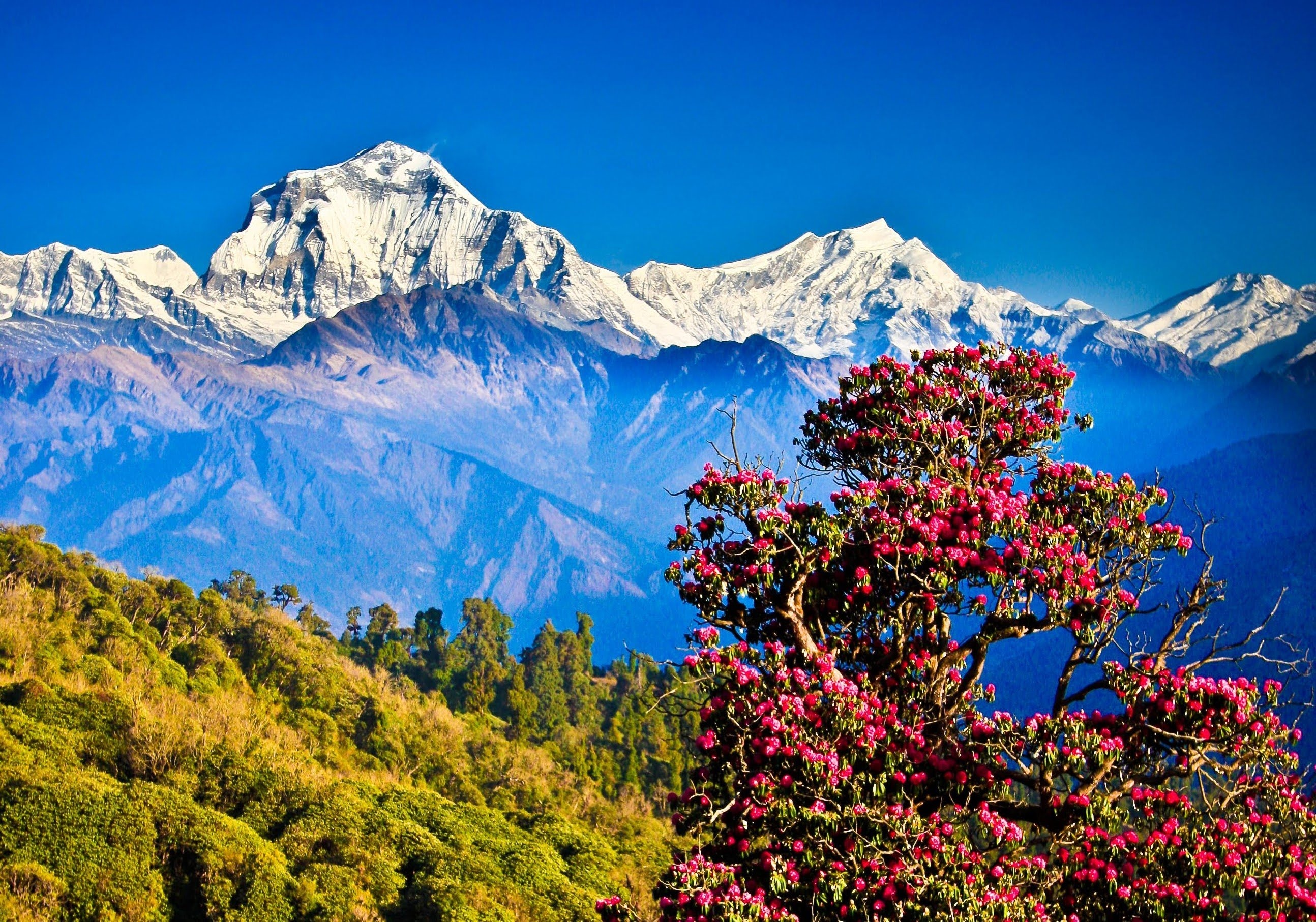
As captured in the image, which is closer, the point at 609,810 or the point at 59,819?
the point at 59,819

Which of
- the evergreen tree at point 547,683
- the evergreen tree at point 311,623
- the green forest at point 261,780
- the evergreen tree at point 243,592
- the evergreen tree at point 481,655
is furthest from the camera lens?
the evergreen tree at point 311,623

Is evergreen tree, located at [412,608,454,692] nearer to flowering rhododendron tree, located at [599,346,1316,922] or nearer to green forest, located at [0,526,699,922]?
green forest, located at [0,526,699,922]

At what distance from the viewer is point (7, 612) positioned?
5603 cm

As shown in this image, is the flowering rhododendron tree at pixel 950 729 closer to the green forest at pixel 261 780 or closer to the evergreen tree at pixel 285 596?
the green forest at pixel 261 780

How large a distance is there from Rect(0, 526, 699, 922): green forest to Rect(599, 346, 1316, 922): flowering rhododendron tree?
1693 mm

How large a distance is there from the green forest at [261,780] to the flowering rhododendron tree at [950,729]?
169cm

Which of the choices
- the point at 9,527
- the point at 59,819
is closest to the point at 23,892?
the point at 59,819

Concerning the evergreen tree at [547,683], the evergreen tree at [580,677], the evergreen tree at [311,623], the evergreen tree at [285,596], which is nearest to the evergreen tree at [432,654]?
the evergreen tree at [547,683]

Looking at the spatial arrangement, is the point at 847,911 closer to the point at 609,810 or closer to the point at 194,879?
the point at 194,879

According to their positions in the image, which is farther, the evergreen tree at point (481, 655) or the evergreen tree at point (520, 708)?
the evergreen tree at point (481, 655)

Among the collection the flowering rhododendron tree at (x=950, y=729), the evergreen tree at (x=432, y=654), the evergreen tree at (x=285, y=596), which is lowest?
the flowering rhododendron tree at (x=950, y=729)

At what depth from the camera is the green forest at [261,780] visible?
2973 cm

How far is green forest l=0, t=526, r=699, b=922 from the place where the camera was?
97.6ft

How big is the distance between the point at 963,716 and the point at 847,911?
302 centimetres
